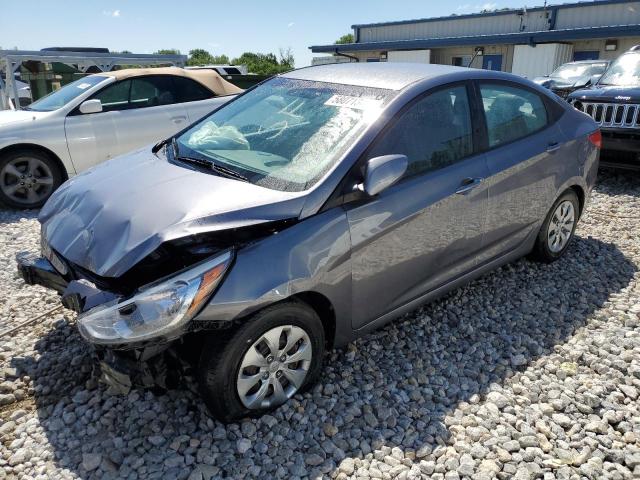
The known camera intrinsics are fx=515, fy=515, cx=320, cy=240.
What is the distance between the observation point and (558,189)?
4.12 meters

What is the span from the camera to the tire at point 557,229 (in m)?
4.23

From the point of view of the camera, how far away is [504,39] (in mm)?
23484

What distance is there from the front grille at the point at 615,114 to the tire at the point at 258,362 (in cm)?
571

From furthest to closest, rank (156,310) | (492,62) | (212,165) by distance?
1. (492,62)
2. (212,165)
3. (156,310)

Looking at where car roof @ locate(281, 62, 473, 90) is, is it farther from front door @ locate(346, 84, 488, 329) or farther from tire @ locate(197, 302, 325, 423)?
tire @ locate(197, 302, 325, 423)

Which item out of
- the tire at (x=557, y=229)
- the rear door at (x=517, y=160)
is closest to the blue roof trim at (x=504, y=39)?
the tire at (x=557, y=229)

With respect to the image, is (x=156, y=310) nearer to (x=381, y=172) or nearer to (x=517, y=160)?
(x=381, y=172)

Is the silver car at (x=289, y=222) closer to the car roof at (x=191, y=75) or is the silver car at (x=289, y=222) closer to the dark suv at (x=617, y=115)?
the dark suv at (x=617, y=115)

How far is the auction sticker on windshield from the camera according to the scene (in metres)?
2.99

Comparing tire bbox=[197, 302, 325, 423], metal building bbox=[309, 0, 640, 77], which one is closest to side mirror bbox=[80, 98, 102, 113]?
tire bbox=[197, 302, 325, 423]

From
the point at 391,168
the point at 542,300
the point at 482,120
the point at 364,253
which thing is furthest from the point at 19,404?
the point at 542,300

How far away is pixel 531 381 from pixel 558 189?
179cm

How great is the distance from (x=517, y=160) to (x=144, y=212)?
8.38 feet

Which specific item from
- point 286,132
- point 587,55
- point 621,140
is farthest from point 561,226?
point 587,55
